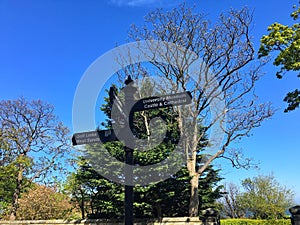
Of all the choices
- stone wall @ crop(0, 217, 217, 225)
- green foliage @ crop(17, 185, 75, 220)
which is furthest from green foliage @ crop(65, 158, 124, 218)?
green foliage @ crop(17, 185, 75, 220)

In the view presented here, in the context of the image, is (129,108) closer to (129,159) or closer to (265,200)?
(129,159)

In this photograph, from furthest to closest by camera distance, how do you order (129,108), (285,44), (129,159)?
1. (285,44)
2. (129,108)
3. (129,159)

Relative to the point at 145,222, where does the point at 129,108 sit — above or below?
above

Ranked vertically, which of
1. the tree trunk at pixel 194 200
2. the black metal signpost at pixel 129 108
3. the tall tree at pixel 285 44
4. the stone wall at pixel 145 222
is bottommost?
the stone wall at pixel 145 222

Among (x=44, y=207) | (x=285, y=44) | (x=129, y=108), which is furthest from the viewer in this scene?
(x=44, y=207)

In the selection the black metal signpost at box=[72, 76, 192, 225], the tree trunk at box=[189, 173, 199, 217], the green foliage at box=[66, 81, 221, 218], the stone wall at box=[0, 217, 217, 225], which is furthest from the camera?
the tree trunk at box=[189, 173, 199, 217]

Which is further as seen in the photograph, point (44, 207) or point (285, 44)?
point (44, 207)

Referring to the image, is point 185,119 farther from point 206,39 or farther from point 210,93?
point 206,39

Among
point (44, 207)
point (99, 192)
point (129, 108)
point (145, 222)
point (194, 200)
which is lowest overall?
point (145, 222)

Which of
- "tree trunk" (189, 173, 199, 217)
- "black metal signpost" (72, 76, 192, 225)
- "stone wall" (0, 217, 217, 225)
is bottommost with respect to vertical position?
"stone wall" (0, 217, 217, 225)

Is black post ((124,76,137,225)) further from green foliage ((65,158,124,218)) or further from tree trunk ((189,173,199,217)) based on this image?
tree trunk ((189,173,199,217))

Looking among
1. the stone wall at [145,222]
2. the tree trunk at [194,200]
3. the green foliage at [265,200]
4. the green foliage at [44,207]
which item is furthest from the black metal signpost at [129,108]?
the green foliage at [265,200]

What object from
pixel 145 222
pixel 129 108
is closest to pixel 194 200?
pixel 145 222

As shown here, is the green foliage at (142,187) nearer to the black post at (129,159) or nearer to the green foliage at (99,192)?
the green foliage at (99,192)
